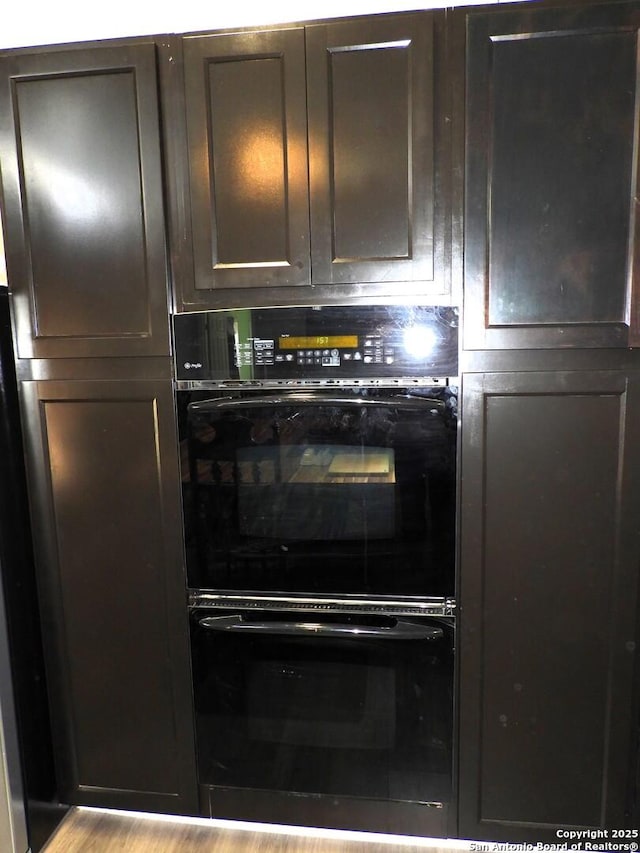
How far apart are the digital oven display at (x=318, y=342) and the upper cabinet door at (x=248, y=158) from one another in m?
0.13

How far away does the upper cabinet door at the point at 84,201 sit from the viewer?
145cm

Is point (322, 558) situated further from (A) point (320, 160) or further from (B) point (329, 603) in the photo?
(A) point (320, 160)

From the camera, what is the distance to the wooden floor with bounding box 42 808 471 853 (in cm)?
166

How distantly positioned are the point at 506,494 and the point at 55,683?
4.29 feet

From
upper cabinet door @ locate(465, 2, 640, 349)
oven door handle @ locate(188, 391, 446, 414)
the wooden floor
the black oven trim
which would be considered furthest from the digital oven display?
the wooden floor

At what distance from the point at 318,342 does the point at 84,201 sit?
67cm

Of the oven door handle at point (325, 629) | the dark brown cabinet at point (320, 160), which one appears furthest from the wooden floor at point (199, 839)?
the dark brown cabinet at point (320, 160)

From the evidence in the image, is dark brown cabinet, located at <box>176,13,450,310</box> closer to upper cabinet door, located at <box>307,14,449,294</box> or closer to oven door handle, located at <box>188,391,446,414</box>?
upper cabinet door, located at <box>307,14,449,294</box>

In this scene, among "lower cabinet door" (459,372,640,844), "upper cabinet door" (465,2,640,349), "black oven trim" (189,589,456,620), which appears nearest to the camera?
"upper cabinet door" (465,2,640,349)

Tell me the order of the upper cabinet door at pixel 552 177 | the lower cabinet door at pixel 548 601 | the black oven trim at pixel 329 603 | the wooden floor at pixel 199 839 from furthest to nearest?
the wooden floor at pixel 199 839, the black oven trim at pixel 329 603, the lower cabinet door at pixel 548 601, the upper cabinet door at pixel 552 177

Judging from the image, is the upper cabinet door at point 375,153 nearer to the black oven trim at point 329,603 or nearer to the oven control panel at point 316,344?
the oven control panel at point 316,344

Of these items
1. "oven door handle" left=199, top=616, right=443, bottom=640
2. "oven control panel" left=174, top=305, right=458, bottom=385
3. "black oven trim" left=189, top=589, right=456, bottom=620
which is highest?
"oven control panel" left=174, top=305, right=458, bottom=385

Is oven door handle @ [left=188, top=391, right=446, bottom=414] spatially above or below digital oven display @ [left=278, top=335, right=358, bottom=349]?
below

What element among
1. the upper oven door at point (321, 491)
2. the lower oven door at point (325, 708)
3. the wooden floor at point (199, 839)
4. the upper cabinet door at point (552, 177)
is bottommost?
the wooden floor at point (199, 839)
